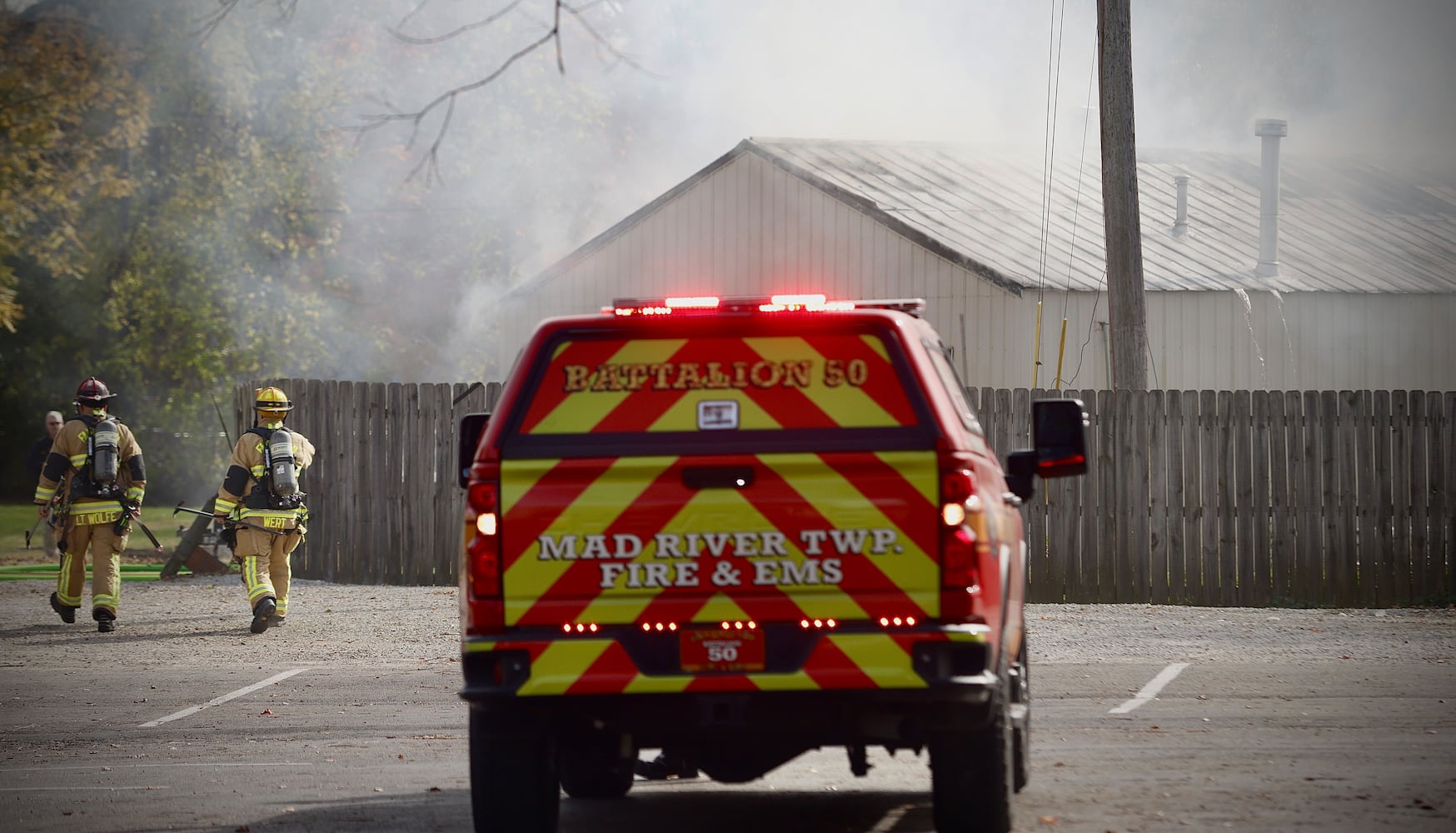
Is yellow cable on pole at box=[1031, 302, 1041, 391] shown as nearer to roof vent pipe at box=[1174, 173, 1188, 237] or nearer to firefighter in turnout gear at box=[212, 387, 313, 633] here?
roof vent pipe at box=[1174, 173, 1188, 237]

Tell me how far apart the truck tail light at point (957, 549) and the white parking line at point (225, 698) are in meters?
5.59

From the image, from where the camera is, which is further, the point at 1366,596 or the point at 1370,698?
the point at 1366,596

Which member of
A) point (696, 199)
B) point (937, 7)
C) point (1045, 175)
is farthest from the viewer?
point (937, 7)

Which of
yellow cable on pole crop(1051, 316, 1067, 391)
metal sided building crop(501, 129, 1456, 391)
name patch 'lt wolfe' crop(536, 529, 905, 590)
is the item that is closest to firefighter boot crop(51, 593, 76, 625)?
yellow cable on pole crop(1051, 316, 1067, 391)

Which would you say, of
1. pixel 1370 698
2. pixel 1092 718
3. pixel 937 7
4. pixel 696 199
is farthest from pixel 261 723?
pixel 937 7

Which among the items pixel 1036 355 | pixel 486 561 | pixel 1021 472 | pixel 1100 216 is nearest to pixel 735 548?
pixel 486 561

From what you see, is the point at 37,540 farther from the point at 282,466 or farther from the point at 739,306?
the point at 739,306

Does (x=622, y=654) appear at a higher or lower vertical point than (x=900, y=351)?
lower

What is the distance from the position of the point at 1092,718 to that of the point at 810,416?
14.4ft

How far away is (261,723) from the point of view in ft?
32.0

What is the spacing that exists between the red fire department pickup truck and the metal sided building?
14.9 m

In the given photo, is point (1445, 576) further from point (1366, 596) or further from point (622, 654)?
point (622, 654)

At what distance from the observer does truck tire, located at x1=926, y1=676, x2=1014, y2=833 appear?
6.05 m

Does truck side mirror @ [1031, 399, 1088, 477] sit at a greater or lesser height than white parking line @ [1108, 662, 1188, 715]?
greater
